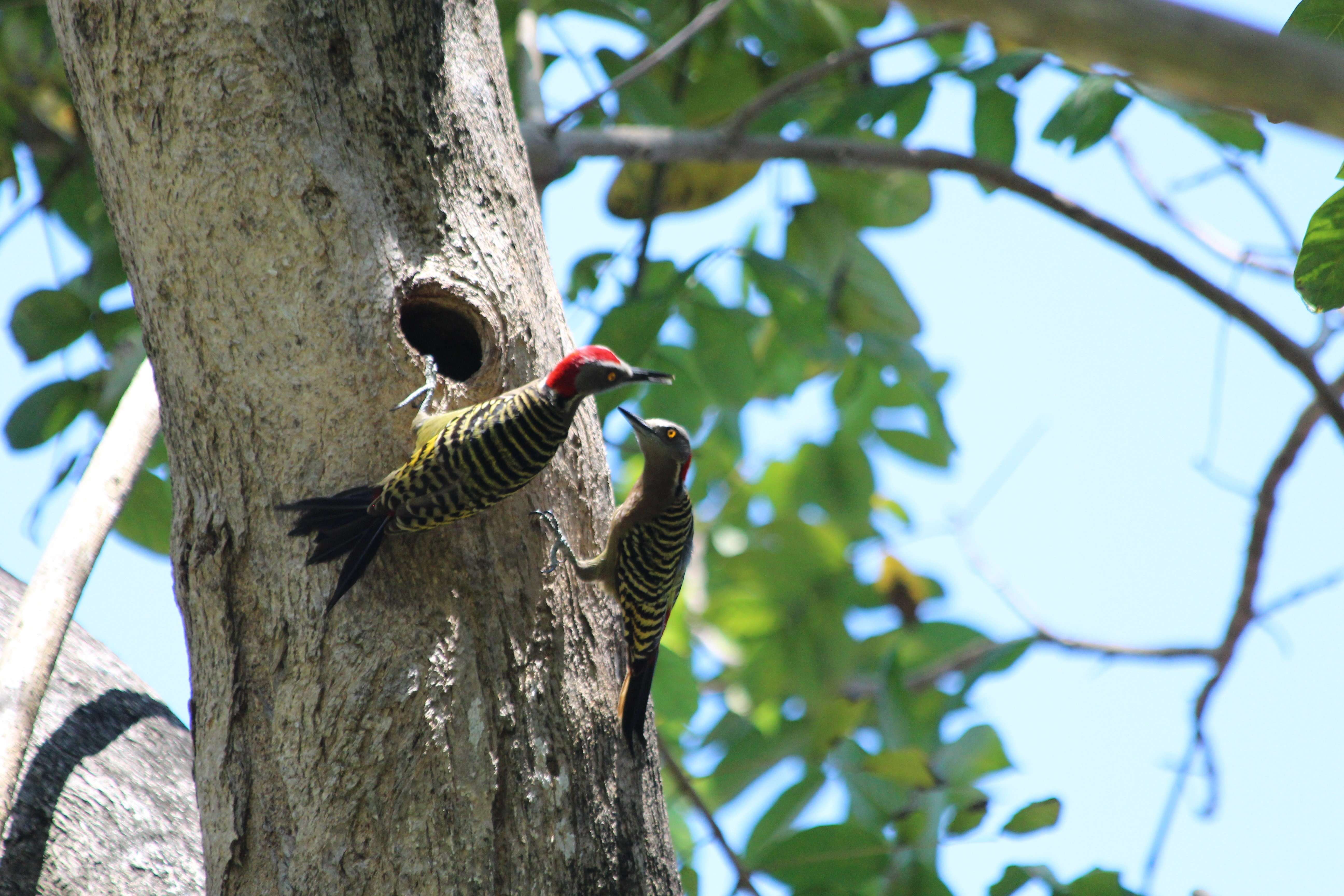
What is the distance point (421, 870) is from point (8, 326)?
8.57 ft

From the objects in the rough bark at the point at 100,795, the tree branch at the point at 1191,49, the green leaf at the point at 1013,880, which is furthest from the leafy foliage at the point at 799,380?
the tree branch at the point at 1191,49

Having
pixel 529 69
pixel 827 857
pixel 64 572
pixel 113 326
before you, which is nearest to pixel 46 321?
pixel 113 326

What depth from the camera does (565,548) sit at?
2.42 m

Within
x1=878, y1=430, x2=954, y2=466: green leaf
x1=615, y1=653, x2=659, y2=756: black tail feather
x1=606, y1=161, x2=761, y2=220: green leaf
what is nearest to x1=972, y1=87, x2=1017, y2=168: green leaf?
x1=606, y1=161, x2=761, y2=220: green leaf

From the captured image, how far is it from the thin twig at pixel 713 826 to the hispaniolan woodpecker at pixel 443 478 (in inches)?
43.9

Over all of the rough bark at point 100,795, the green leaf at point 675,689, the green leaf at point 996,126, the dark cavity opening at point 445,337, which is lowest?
the rough bark at point 100,795

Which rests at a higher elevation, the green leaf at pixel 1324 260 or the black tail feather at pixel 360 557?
the green leaf at pixel 1324 260

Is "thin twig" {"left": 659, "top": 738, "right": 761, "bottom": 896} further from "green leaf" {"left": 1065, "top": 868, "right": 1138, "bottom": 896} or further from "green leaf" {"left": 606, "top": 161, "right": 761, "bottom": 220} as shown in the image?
"green leaf" {"left": 606, "top": 161, "right": 761, "bottom": 220}

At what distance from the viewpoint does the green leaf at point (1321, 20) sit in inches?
65.4

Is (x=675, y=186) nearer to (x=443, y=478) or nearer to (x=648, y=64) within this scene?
(x=648, y=64)

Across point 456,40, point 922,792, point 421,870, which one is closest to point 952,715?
point 922,792

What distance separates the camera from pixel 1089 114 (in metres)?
3.30

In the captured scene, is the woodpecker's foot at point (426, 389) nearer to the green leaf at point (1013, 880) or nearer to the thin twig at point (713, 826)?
the thin twig at point (713, 826)

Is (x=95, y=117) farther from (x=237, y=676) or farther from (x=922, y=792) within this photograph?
(x=922, y=792)
